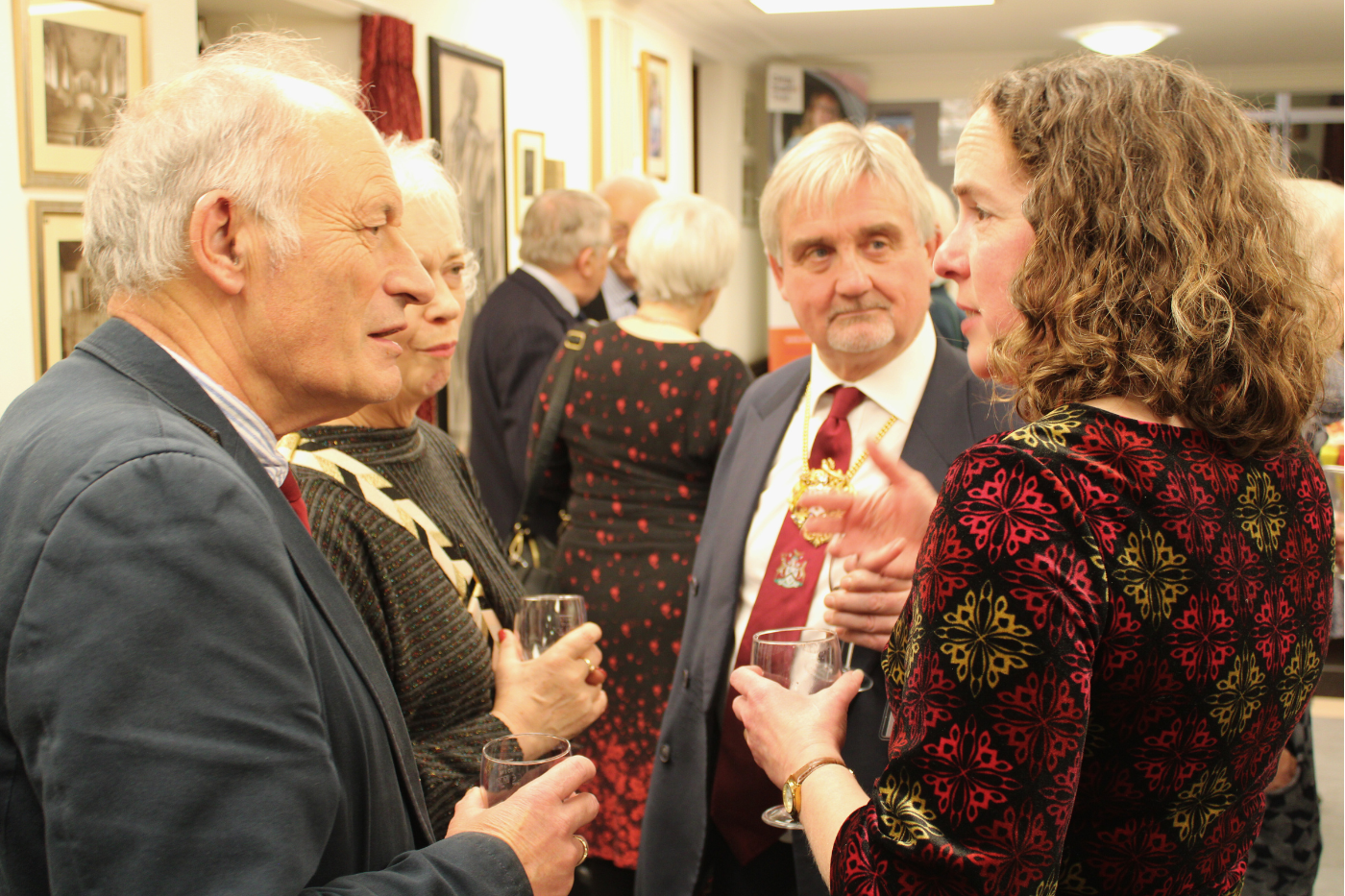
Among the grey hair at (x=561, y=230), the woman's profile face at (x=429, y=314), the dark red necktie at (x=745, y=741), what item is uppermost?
A: the grey hair at (x=561, y=230)

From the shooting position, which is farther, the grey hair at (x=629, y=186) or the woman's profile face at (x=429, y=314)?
the grey hair at (x=629, y=186)

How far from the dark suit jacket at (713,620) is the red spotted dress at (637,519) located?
849mm

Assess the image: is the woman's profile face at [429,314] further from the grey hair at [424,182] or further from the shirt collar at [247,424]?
the shirt collar at [247,424]

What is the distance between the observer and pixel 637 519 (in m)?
3.07

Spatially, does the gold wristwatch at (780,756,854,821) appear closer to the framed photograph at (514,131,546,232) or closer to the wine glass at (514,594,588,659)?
the wine glass at (514,594,588,659)

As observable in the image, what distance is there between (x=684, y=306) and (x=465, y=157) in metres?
3.23

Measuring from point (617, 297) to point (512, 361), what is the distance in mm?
1267

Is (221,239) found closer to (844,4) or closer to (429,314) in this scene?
(429,314)

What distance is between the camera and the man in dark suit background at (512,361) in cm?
406

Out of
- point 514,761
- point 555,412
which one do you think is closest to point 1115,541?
point 514,761

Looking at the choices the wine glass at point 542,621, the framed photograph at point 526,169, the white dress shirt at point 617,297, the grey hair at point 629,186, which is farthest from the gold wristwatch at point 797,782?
the framed photograph at point 526,169

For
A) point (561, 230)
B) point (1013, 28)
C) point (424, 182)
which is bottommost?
point (424, 182)

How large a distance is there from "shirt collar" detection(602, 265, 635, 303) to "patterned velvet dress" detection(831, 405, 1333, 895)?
13.9ft

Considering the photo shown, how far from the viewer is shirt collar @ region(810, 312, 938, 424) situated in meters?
2.02
